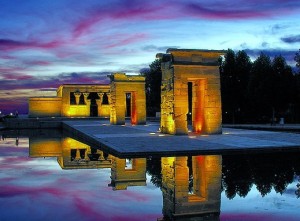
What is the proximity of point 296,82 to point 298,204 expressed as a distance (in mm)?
33368

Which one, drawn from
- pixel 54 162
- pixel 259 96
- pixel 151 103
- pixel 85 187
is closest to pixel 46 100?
pixel 151 103

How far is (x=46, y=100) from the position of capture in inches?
2067

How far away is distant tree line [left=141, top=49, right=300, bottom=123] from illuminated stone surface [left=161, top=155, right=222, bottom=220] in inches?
1045

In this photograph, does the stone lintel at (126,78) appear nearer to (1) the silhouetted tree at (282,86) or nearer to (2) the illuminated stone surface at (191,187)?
(1) the silhouetted tree at (282,86)

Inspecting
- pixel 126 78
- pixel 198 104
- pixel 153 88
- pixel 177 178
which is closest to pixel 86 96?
pixel 153 88

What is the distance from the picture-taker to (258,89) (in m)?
37.4

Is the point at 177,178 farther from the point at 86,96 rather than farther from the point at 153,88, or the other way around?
the point at 153,88

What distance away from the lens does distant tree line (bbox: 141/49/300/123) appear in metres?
37.7

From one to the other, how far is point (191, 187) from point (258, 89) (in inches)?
1188

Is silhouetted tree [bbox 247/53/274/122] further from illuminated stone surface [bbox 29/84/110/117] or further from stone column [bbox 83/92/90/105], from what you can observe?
stone column [bbox 83/92/90/105]

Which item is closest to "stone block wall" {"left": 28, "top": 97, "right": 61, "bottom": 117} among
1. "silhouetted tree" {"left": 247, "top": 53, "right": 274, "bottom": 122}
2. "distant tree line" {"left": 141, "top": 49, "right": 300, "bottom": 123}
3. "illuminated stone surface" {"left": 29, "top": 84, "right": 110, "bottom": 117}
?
"illuminated stone surface" {"left": 29, "top": 84, "right": 110, "bottom": 117}

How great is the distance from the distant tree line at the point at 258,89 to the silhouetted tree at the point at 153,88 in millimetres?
11887

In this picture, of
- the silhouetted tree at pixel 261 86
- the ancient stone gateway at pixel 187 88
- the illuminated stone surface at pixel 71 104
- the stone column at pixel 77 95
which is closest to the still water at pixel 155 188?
the ancient stone gateway at pixel 187 88

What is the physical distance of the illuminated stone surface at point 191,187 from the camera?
674cm
